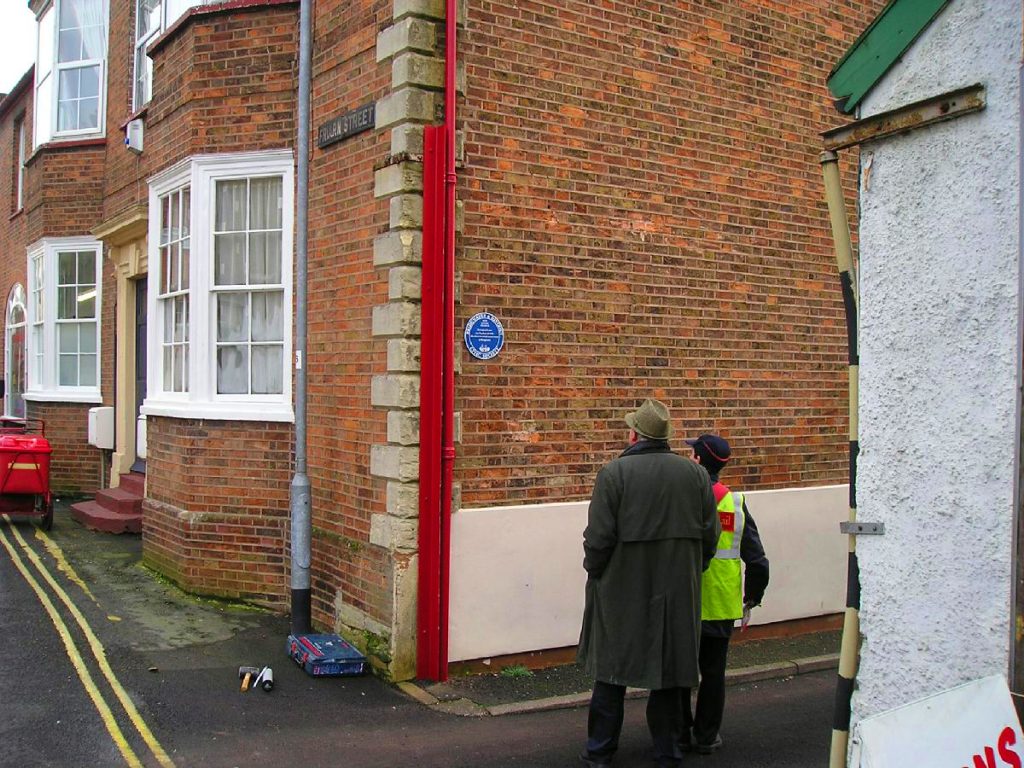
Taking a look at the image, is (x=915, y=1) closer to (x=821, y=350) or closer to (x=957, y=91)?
(x=957, y=91)

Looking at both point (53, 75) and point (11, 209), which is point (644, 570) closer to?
point (53, 75)

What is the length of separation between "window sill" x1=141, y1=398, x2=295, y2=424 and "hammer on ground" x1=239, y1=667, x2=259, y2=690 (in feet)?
7.34

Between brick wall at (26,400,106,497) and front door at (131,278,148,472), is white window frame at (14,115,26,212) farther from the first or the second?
front door at (131,278,148,472)

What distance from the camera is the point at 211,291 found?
348 inches

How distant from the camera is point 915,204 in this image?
3414mm

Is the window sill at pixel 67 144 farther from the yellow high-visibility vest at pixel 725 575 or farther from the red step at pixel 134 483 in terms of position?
the yellow high-visibility vest at pixel 725 575

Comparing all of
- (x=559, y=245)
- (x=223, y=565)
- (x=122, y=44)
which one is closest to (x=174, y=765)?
(x=223, y=565)

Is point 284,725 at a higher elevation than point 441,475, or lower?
lower

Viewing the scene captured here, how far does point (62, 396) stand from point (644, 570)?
11526mm

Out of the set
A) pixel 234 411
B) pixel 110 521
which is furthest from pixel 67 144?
pixel 234 411

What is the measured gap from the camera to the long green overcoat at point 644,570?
521 cm

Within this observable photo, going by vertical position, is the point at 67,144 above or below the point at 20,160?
below

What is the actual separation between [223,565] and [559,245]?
12.9 feet

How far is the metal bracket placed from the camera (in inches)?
136
